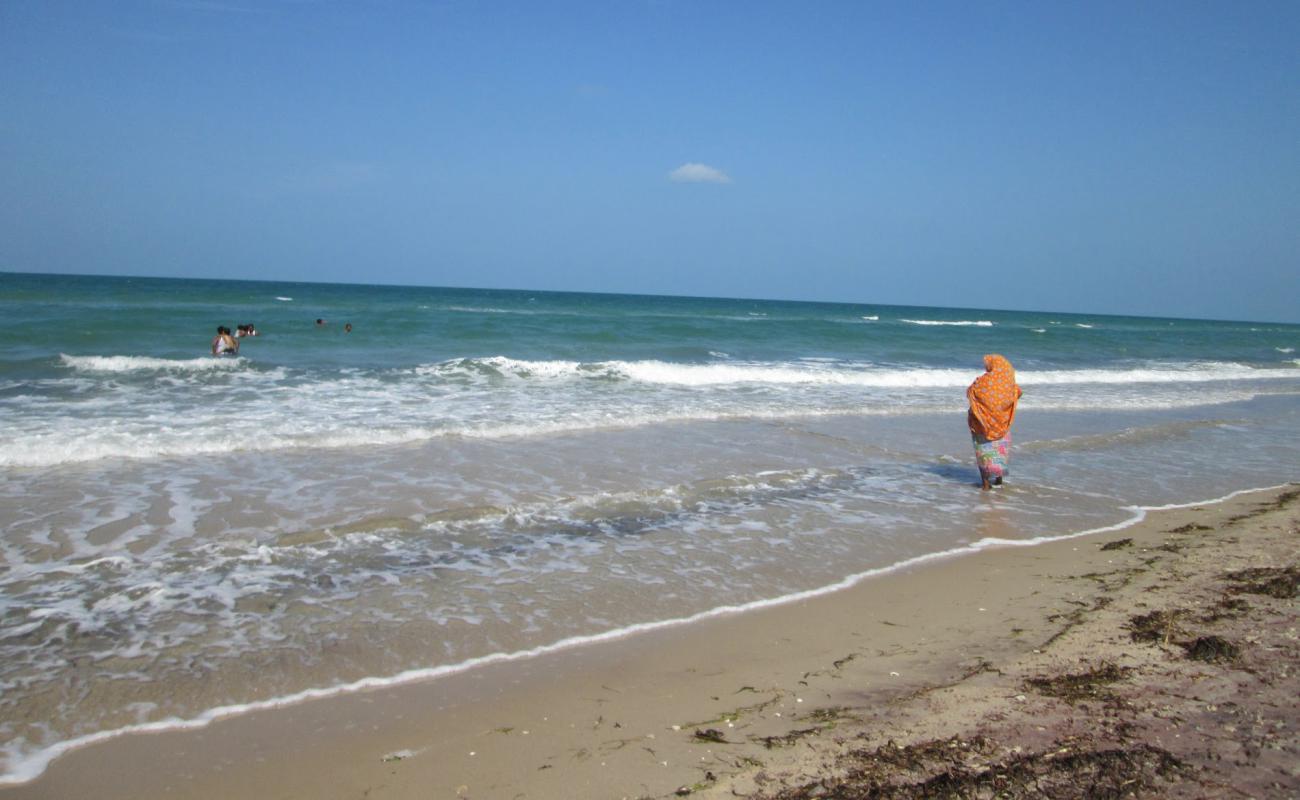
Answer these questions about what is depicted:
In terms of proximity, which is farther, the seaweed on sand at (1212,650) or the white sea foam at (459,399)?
the white sea foam at (459,399)

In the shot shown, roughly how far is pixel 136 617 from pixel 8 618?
0.62 meters

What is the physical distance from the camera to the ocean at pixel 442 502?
398 cm

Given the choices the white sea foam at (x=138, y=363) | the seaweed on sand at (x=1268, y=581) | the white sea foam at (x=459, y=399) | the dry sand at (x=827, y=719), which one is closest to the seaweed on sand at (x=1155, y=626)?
the dry sand at (x=827, y=719)

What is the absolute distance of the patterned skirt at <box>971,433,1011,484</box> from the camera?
8148 mm

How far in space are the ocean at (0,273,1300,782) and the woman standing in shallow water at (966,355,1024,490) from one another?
0.35 metres

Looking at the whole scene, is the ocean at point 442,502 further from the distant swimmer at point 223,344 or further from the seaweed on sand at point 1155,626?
the seaweed on sand at point 1155,626

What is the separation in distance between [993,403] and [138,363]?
51.7 feet

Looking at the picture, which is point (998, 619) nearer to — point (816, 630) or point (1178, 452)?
point (816, 630)

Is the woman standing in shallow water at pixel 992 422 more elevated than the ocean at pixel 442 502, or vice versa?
the woman standing in shallow water at pixel 992 422

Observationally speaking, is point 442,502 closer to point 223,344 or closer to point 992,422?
point 992,422

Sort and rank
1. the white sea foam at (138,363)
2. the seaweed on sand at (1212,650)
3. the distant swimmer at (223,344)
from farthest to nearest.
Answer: the distant swimmer at (223,344) → the white sea foam at (138,363) → the seaweed on sand at (1212,650)

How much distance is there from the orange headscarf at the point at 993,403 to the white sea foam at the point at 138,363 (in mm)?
13573

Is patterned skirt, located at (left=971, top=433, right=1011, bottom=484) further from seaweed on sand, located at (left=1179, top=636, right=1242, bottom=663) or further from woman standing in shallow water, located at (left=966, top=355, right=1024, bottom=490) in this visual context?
seaweed on sand, located at (left=1179, top=636, right=1242, bottom=663)

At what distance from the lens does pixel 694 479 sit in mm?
8062
